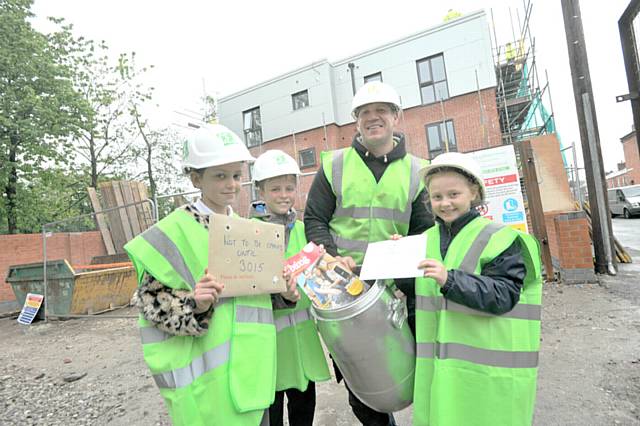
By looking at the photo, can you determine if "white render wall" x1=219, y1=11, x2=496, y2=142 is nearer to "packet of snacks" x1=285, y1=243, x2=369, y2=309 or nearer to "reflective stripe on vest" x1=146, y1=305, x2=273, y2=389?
"packet of snacks" x1=285, y1=243, x2=369, y2=309

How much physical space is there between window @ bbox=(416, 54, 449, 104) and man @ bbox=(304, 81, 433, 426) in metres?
16.2

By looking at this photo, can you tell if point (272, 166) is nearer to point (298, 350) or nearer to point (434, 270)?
point (298, 350)

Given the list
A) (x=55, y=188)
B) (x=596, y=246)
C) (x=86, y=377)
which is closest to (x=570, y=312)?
(x=596, y=246)

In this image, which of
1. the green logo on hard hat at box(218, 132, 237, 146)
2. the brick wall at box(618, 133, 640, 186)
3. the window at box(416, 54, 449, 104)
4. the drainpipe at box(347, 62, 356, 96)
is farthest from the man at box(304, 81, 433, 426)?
the brick wall at box(618, 133, 640, 186)

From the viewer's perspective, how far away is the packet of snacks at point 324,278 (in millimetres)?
1746

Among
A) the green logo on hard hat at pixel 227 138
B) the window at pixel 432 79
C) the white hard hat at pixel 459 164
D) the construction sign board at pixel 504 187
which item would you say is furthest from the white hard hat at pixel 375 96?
Answer: the window at pixel 432 79

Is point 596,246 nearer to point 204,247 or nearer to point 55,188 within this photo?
point 204,247

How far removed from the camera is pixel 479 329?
61.2 inches

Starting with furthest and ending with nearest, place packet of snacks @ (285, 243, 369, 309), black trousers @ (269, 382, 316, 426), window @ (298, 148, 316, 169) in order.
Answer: window @ (298, 148, 316, 169), black trousers @ (269, 382, 316, 426), packet of snacks @ (285, 243, 369, 309)

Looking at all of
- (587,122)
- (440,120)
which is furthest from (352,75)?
(587,122)

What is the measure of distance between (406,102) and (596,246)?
478 inches

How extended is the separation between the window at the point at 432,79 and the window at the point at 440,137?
1.19 meters

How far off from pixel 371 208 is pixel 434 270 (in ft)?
2.05

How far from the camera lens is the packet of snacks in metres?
1.75
